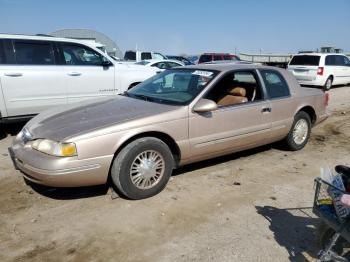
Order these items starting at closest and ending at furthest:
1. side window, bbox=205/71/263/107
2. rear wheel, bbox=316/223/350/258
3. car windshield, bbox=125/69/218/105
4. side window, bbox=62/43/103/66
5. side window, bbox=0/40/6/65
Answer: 1. rear wheel, bbox=316/223/350/258
2. car windshield, bbox=125/69/218/105
3. side window, bbox=205/71/263/107
4. side window, bbox=0/40/6/65
5. side window, bbox=62/43/103/66

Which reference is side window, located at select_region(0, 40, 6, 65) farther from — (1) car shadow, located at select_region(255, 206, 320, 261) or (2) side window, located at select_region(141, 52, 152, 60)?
(2) side window, located at select_region(141, 52, 152, 60)

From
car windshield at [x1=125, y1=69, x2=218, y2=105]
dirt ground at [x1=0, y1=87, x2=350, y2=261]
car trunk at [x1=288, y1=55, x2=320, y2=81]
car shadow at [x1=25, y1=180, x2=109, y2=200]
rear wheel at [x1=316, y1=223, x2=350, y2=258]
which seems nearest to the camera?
rear wheel at [x1=316, y1=223, x2=350, y2=258]

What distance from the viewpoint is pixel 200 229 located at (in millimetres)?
3359

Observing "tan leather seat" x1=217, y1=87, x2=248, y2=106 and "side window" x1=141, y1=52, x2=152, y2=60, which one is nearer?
"tan leather seat" x1=217, y1=87, x2=248, y2=106

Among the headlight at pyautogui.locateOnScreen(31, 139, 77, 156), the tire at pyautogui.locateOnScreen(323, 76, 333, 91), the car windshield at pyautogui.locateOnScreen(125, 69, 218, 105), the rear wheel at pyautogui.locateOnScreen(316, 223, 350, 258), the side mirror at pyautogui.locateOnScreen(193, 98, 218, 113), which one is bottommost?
the tire at pyautogui.locateOnScreen(323, 76, 333, 91)

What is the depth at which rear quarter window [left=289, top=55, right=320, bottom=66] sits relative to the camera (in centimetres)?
1447

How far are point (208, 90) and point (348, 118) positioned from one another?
5.75m

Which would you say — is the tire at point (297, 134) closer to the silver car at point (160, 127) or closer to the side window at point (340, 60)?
the silver car at point (160, 127)

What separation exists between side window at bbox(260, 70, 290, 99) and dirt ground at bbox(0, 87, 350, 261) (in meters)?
1.10

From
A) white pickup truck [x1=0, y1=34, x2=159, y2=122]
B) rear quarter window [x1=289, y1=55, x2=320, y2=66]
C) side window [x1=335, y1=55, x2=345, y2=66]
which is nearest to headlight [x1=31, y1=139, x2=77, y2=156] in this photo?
white pickup truck [x1=0, y1=34, x2=159, y2=122]

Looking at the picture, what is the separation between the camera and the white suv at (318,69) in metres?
14.2

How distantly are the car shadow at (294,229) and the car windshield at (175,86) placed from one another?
63.4 inches

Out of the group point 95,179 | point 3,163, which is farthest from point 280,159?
point 3,163

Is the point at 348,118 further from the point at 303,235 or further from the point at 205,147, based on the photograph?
the point at 303,235
